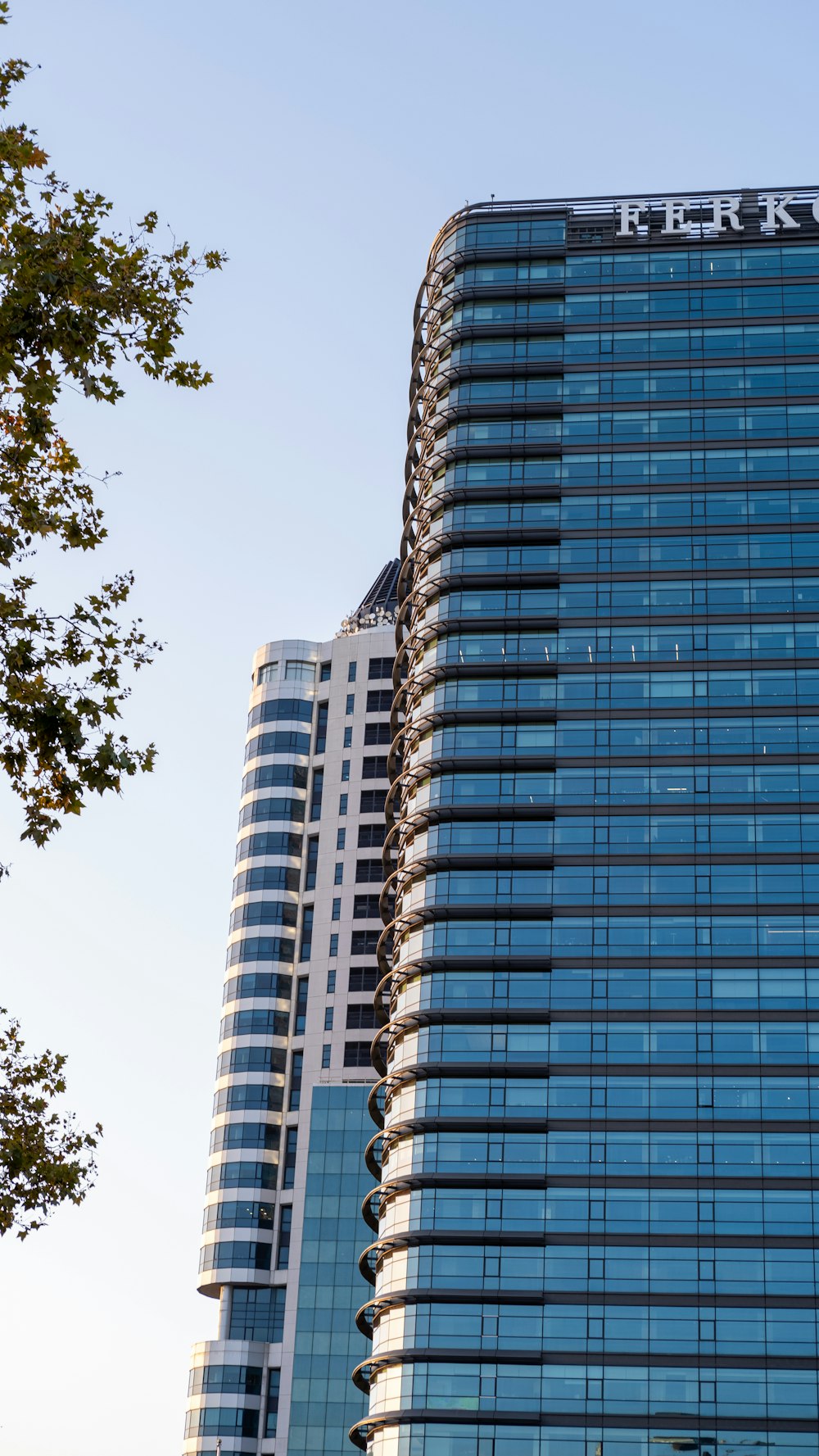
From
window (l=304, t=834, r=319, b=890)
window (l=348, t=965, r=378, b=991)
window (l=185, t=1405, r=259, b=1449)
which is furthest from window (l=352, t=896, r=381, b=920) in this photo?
window (l=185, t=1405, r=259, b=1449)

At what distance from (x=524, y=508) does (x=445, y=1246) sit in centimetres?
5114

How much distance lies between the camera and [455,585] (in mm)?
129250

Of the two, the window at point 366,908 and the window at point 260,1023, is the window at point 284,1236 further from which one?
the window at point 366,908

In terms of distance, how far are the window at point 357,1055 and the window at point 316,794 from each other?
22830 millimetres

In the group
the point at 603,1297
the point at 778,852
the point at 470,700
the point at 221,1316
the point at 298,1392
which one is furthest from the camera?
the point at 221,1316

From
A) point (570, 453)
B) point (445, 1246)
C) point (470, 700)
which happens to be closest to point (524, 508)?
point (570, 453)

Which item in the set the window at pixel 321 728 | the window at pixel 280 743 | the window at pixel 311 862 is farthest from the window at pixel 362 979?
the window at pixel 280 743

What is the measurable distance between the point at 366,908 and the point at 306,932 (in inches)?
287

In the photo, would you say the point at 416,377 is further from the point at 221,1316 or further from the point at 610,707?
the point at 221,1316

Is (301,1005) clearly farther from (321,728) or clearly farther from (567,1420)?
(567,1420)

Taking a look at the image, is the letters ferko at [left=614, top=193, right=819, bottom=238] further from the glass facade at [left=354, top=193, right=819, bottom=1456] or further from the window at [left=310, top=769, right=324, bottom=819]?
the window at [left=310, top=769, right=324, bottom=819]

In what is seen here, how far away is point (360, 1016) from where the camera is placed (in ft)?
500

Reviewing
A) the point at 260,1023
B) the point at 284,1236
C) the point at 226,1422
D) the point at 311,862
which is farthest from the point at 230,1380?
the point at 311,862

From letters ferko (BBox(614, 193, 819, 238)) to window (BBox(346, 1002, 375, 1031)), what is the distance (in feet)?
213
